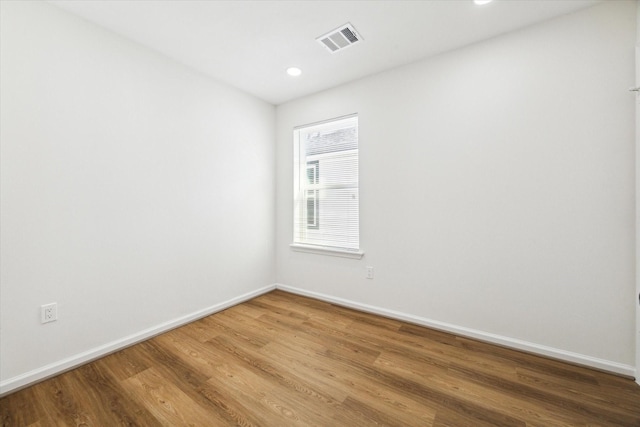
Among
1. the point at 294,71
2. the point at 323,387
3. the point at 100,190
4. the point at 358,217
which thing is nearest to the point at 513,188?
the point at 358,217

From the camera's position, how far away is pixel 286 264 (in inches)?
138

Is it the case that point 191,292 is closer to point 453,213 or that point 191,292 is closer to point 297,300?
point 297,300

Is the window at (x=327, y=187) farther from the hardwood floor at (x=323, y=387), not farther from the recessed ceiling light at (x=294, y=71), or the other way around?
the hardwood floor at (x=323, y=387)

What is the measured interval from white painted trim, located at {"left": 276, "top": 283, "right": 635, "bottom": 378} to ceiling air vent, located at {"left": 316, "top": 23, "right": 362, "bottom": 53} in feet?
8.54

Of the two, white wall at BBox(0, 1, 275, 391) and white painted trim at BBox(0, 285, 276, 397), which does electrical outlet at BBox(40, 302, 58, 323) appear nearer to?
white wall at BBox(0, 1, 275, 391)

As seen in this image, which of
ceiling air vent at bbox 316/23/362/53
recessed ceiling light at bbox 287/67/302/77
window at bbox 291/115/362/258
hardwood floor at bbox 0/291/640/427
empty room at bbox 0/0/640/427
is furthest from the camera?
window at bbox 291/115/362/258

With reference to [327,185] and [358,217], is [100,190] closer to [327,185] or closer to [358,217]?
[327,185]

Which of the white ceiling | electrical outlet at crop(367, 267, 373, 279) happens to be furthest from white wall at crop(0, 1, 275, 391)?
electrical outlet at crop(367, 267, 373, 279)

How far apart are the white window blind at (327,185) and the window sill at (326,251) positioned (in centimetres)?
7

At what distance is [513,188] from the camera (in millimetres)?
2088

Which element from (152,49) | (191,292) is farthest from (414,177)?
(152,49)

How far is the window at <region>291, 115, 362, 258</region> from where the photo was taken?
119 inches

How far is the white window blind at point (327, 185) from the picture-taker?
9.93 feet

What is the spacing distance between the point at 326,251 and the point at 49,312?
93.9 inches
